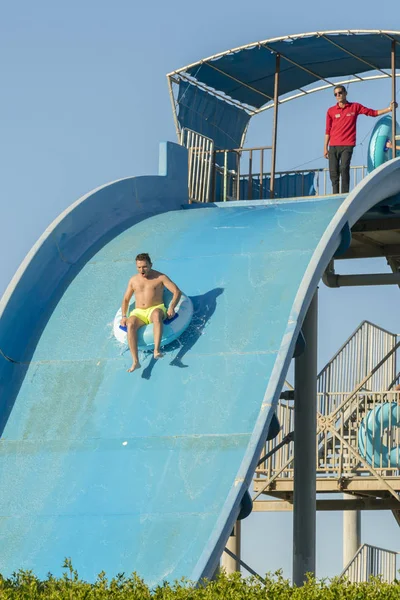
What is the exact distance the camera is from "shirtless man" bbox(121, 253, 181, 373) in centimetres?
1359

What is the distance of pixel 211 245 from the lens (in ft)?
49.2

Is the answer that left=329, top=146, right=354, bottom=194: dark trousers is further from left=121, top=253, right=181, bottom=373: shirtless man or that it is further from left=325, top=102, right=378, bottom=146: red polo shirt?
left=121, top=253, right=181, bottom=373: shirtless man

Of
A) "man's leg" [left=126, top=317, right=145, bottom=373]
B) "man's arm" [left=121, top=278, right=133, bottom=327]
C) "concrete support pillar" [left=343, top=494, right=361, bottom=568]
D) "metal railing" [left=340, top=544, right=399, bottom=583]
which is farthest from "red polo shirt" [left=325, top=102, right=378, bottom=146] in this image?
"concrete support pillar" [left=343, top=494, right=361, bottom=568]

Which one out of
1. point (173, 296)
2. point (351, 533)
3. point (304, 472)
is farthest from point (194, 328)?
point (351, 533)

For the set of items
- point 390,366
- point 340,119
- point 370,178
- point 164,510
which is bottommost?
point 164,510

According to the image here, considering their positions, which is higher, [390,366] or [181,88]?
[181,88]

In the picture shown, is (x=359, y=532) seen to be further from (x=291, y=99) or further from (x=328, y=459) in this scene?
(x=291, y=99)

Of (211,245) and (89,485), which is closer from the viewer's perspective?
(89,485)

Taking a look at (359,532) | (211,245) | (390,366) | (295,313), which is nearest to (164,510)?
(295,313)

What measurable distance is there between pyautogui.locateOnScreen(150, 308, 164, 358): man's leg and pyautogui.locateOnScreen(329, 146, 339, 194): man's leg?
13.0ft

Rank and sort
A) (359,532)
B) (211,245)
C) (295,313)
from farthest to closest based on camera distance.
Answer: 1. (359,532)
2. (211,245)
3. (295,313)

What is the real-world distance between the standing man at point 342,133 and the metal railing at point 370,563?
509 cm

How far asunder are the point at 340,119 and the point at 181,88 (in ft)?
11.0

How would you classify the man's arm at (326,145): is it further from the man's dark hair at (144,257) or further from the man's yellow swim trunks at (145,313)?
the man's yellow swim trunks at (145,313)
